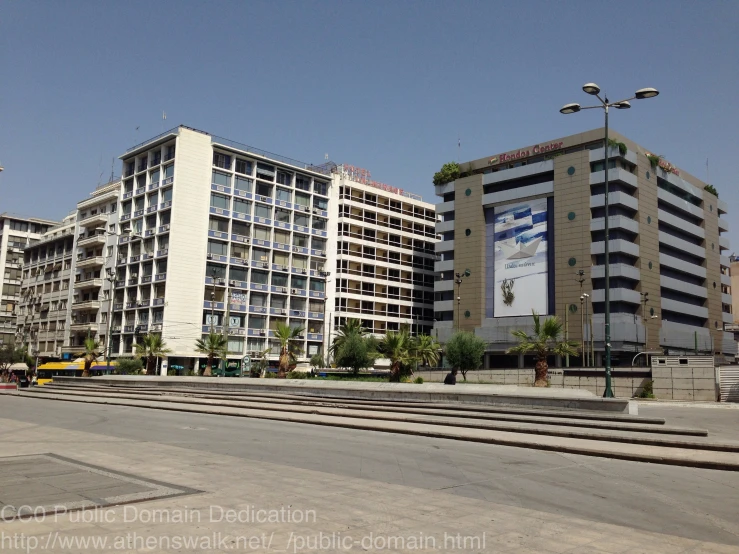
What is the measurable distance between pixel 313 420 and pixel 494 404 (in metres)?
6.92

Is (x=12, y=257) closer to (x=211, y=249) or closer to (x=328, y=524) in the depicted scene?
(x=211, y=249)

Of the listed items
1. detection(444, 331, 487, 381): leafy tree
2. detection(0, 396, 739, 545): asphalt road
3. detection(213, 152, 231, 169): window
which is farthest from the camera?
detection(213, 152, 231, 169): window

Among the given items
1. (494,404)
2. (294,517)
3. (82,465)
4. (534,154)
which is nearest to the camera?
(294,517)

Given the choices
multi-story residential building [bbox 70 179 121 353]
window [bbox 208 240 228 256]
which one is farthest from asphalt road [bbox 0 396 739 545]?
multi-story residential building [bbox 70 179 121 353]

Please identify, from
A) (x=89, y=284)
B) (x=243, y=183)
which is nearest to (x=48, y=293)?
(x=89, y=284)

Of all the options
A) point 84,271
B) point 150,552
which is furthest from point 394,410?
point 84,271

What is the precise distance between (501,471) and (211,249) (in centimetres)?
7080

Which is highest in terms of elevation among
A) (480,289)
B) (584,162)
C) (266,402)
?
(584,162)

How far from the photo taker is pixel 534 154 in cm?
8419

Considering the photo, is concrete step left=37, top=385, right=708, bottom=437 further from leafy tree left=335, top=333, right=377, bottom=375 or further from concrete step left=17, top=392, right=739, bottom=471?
leafy tree left=335, top=333, right=377, bottom=375

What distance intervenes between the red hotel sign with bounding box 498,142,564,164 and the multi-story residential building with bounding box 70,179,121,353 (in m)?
51.9

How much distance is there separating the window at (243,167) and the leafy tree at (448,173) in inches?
1071

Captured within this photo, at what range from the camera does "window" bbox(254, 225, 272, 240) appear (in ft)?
270

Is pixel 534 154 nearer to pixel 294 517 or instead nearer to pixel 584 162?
pixel 584 162
